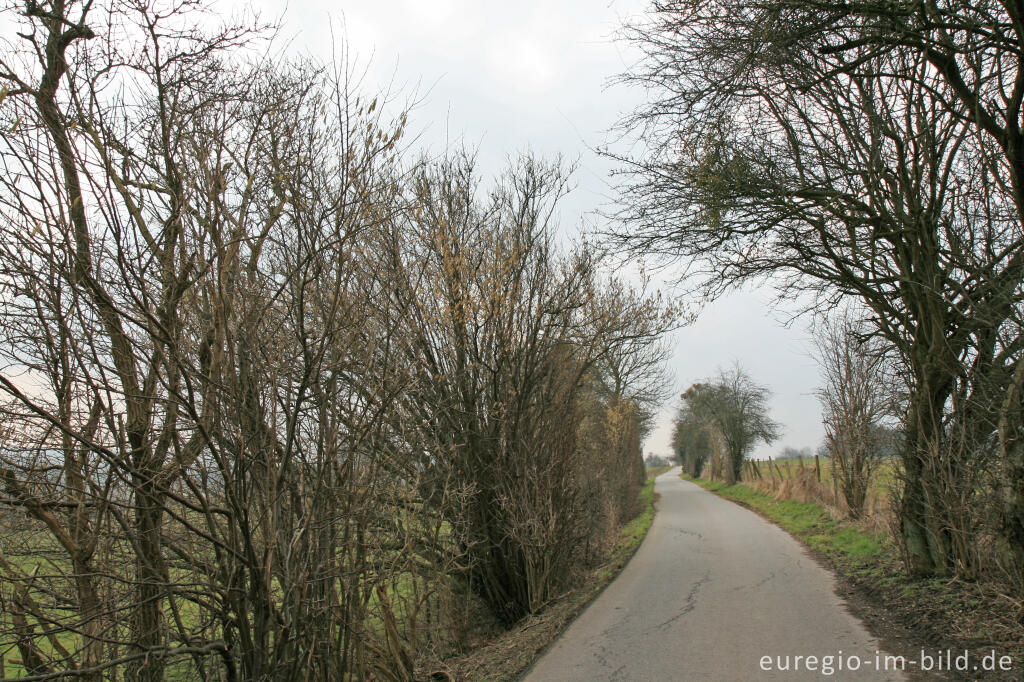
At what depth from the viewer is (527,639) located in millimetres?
7996

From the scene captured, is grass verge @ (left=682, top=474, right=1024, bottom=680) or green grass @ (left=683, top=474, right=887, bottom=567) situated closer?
grass verge @ (left=682, top=474, right=1024, bottom=680)

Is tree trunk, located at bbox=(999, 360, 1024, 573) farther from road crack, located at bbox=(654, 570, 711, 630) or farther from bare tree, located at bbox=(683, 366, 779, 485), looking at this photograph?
bare tree, located at bbox=(683, 366, 779, 485)

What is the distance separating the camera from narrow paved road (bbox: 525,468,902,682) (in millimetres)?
5969

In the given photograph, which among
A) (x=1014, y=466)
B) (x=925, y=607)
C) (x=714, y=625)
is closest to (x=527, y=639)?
(x=714, y=625)

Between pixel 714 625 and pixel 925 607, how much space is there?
2.32 metres

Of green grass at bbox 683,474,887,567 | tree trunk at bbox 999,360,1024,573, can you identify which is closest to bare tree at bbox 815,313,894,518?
green grass at bbox 683,474,887,567

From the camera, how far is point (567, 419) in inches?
434

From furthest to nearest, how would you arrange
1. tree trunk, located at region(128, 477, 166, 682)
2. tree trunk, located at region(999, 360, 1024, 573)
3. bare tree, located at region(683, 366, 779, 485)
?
bare tree, located at region(683, 366, 779, 485), tree trunk, located at region(999, 360, 1024, 573), tree trunk, located at region(128, 477, 166, 682)

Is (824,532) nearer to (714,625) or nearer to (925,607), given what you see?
(925,607)

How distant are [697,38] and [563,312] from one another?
4903 millimetres

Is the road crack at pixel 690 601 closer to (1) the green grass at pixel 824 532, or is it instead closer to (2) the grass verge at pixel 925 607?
(2) the grass verge at pixel 925 607

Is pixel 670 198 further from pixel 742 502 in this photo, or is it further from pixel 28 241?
pixel 742 502

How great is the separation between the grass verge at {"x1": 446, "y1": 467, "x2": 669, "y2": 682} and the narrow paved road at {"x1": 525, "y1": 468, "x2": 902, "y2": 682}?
7.9 inches

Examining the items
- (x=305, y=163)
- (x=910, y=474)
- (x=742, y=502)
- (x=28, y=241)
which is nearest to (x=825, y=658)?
(x=910, y=474)
